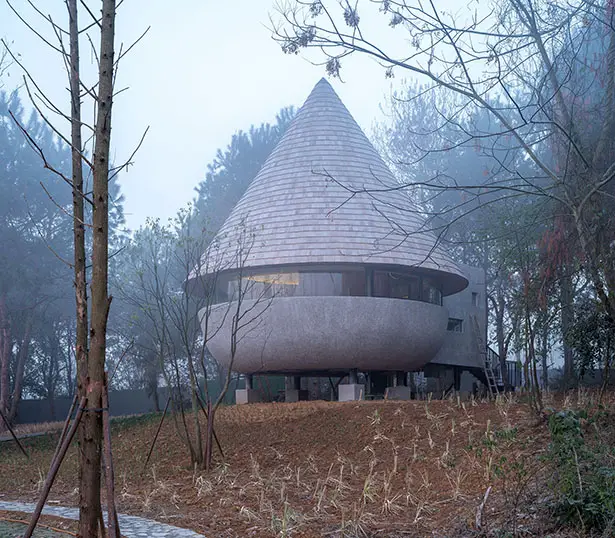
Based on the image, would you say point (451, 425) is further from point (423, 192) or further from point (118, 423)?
point (423, 192)

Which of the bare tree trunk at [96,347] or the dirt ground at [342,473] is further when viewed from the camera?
the dirt ground at [342,473]

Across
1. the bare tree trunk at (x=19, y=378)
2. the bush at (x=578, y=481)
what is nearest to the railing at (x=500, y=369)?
the bush at (x=578, y=481)

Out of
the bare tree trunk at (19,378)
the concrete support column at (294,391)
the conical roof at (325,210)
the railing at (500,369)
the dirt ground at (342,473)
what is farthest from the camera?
the bare tree trunk at (19,378)

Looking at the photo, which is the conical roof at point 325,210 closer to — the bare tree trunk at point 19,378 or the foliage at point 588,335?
the foliage at point 588,335

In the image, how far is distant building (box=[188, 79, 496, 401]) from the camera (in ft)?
43.6

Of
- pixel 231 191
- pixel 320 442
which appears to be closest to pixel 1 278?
pixel 231 191

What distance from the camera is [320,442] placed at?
420 inches

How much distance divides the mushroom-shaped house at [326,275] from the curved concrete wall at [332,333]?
2 cm

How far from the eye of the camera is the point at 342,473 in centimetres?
877

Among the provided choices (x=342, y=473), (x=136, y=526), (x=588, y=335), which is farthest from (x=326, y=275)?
(x=136, y=526)

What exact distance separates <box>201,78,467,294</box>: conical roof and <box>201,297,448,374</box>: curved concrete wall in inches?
31.2

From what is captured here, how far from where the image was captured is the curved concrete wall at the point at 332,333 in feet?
43.4

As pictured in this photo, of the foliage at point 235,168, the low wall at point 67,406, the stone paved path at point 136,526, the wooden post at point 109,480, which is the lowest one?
the stone paved path at point 136,526

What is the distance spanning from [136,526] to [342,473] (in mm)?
3026
